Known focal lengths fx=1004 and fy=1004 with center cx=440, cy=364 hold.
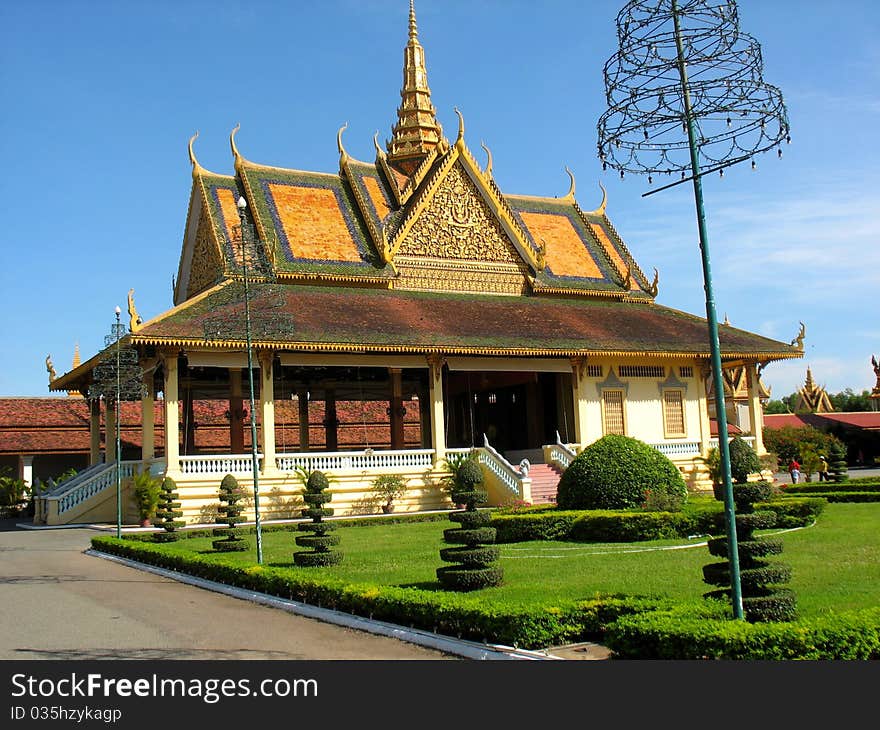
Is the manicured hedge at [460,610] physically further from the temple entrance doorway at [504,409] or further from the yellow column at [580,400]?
the temple entrance doorway at [504,409]

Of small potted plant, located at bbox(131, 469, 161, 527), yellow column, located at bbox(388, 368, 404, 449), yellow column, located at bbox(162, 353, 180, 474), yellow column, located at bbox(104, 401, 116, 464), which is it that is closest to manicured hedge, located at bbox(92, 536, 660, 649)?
yellow column, located at bbox(162, 353, 180, 474)

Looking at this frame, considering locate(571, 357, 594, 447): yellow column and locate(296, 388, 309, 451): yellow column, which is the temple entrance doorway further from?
locate(296, 388, 309, 451): yellow column

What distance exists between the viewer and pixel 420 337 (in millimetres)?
25422

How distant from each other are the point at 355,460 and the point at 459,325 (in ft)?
15.5

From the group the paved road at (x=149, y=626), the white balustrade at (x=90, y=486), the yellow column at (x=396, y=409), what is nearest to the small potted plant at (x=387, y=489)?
the yellow column at (x=396, y=409)

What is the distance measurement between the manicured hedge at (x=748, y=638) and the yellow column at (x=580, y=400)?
20767 millimetres

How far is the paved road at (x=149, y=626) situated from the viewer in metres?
8.25

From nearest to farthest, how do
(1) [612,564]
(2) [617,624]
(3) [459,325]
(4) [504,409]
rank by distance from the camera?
(2) [617,624] < (1) [612,564] < (3) [459,325] < (4) [504,409]

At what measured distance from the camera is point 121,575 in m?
14.5

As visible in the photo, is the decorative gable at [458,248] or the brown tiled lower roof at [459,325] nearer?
the brown tiled lower roof at [459,325]

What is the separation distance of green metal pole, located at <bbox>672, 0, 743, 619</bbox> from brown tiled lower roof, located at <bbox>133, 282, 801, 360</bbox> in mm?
12855

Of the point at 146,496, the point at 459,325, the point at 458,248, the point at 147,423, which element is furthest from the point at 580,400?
the point at 146,496

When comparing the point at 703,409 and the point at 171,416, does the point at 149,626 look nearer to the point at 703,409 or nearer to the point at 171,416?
the point at 171,416

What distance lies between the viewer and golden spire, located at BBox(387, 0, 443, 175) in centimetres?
3544
